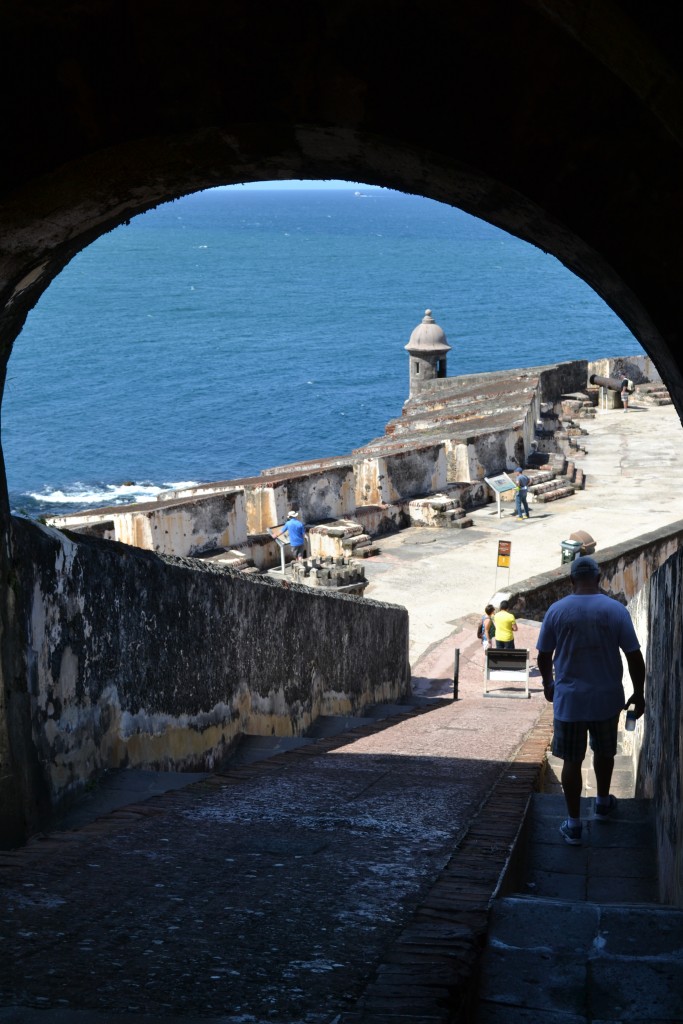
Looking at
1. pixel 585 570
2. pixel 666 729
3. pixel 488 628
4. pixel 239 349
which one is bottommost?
pixel 488 628

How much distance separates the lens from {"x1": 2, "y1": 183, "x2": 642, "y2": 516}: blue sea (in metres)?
52.4

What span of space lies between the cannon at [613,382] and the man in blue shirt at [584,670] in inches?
1051

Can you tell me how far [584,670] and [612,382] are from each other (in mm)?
26838

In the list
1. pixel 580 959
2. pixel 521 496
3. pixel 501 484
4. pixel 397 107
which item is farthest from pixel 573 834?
pixel 521 496

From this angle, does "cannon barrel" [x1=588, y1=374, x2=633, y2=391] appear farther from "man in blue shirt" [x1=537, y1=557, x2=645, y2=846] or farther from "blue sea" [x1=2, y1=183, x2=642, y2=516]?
"man in blue shirt" [x1=537, y1=557, x2=645, y2=846]

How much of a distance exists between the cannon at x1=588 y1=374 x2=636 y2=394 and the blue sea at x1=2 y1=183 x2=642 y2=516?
12.6 metres

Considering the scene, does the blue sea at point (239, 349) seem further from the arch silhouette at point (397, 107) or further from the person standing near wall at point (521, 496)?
the arch silhouette at point (397, 107)

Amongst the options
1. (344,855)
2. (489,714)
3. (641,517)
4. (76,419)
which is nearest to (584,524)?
(641,517)

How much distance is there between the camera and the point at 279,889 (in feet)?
12.4

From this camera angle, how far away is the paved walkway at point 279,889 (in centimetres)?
289

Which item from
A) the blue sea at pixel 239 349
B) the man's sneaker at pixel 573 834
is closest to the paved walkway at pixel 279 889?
the man's sneaker at pixel 573 834

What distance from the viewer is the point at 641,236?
324 cm

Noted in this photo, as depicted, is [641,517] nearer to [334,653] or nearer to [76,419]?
[334,653]

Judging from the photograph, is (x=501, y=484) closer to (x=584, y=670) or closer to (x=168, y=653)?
(x=168, y=653)
